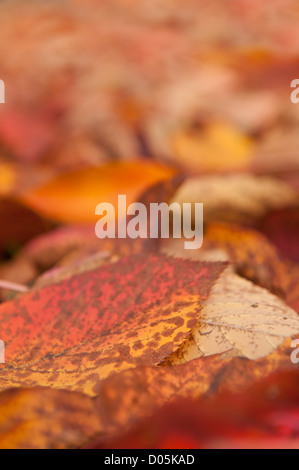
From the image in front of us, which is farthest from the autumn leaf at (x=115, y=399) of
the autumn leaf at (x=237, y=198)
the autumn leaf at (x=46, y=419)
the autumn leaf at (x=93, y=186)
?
the autumn leaf at (x=93, y=186)

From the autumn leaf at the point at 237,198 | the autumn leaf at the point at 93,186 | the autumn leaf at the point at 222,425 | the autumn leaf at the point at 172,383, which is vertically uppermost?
the autumn leaf at the point at 93,186

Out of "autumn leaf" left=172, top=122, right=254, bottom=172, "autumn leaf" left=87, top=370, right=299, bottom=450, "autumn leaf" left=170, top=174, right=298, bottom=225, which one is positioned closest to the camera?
"autumn leaf" left=87, top=370, right=299, bottom=450

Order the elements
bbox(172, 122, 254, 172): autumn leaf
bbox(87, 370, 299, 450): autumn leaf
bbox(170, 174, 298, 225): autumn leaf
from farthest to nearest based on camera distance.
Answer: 1. bbox(172, 122, 254, 172): autumn leaf
2. bbox(170, 174, 298, 225): autumn leaf
3. bbox(87, 370, 299, 450): autumn leaf

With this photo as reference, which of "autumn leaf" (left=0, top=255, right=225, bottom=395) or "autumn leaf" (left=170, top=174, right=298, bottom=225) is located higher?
"autumn leaf" (left=170, top=174, right=298, bottom=225)

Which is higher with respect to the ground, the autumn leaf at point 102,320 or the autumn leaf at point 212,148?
the autumn leaf at point 212,148

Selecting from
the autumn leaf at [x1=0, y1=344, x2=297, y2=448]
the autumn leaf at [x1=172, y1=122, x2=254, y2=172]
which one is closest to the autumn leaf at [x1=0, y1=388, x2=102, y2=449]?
the autumn leaf at [x1=0, y1=344, x2=297, y2=448]

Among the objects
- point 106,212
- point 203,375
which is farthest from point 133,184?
point 203,375

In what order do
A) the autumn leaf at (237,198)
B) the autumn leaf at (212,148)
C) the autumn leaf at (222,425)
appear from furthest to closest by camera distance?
the autumn leaf at (212,148) < the autumn leaf at (237,198) < the autumn leaf at (222,425)

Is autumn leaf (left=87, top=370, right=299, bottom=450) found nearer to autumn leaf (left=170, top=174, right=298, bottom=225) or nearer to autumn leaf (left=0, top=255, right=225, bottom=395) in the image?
autumn leaf (left=0, top=255, right=225, bottom=395)

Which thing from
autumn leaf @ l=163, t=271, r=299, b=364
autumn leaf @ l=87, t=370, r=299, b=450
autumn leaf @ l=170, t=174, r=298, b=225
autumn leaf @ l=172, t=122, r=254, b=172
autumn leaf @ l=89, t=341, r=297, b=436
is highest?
Answer: autumn leaf @ l=172, t=122, r=254, b=172

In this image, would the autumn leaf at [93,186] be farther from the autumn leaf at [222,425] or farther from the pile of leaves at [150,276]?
the autumn leaf at [222,425]
